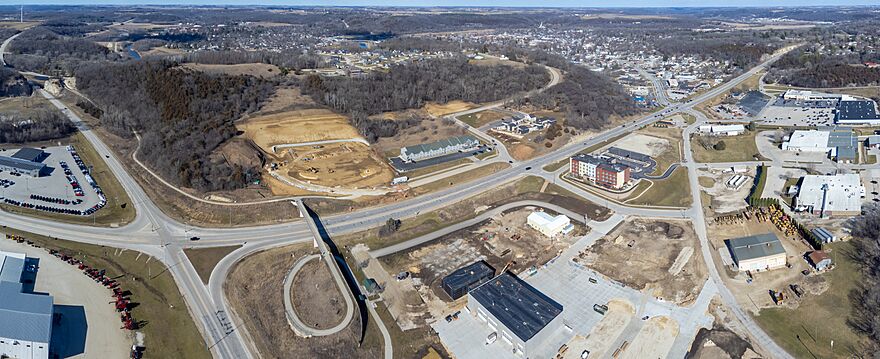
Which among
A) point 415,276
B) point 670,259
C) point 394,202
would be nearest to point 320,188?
point 394,202

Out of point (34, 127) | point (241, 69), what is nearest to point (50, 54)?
point (241, 69)

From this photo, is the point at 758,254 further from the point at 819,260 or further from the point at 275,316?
the point at 275,316

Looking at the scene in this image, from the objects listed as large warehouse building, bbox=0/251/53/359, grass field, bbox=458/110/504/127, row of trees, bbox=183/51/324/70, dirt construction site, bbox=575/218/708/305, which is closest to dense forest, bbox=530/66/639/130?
grass field, bbox=458/110/504/127

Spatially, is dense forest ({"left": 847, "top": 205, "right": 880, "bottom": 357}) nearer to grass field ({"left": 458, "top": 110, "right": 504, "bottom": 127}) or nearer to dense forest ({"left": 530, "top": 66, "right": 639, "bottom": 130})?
dense forest ({"left": 530, "top": 66, "right": 639, "bottom": 130})

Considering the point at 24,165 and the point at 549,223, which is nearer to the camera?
the point at 549,223

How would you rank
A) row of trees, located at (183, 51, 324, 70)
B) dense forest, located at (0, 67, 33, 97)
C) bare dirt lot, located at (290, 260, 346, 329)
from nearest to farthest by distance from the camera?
bare dirt lot, located at (290, 260, 346, 329), dense forest, located at (0, 67, 33, 97), row of trees, located at (183, 51, 324, 70)
